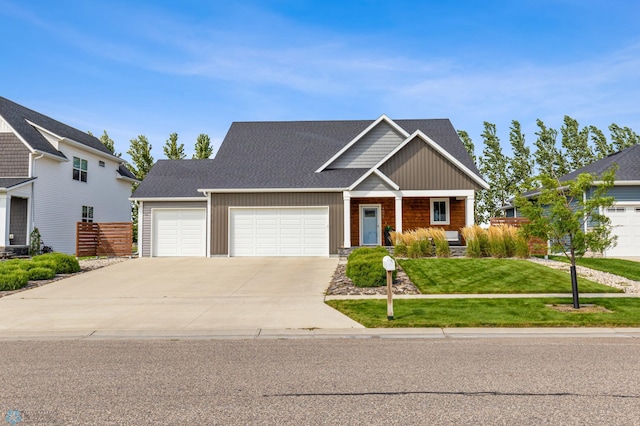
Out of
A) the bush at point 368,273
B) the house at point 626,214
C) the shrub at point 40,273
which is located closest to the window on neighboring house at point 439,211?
the house at point 626,214

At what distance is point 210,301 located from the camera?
11.7m

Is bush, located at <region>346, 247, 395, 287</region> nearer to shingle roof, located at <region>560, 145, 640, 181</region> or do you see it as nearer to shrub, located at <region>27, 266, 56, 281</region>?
shrub, located at <region>27, 266, 56, 281</region>

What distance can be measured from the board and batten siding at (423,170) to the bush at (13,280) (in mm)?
15106

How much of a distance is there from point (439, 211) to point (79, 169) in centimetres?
2183

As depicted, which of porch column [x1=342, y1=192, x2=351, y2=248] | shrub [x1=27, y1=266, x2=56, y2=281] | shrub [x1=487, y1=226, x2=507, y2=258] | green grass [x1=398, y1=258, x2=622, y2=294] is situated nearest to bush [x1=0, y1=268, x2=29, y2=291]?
shrub [x1=27, y1=266, x2=56, y2=281]

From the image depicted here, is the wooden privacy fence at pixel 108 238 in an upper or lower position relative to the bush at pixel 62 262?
upper

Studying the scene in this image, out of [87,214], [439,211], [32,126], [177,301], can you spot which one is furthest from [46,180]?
[439,211]

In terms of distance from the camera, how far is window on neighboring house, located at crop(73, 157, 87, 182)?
94.0ft

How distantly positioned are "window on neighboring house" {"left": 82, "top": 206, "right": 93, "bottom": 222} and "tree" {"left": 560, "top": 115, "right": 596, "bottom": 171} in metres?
39.1

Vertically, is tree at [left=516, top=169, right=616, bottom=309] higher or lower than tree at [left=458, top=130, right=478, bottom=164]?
lower

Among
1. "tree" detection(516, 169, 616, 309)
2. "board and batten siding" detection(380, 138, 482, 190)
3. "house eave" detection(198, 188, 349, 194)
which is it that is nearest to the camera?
"tree" detection(516, 169, 616, 309)

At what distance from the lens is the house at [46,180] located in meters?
24.5

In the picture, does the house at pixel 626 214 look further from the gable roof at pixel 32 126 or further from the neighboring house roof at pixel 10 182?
the gable roof at pixel 32 126

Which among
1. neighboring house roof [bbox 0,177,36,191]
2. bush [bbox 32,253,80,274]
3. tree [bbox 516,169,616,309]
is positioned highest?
neighboring house roof [bbox 0,177,36,191]
